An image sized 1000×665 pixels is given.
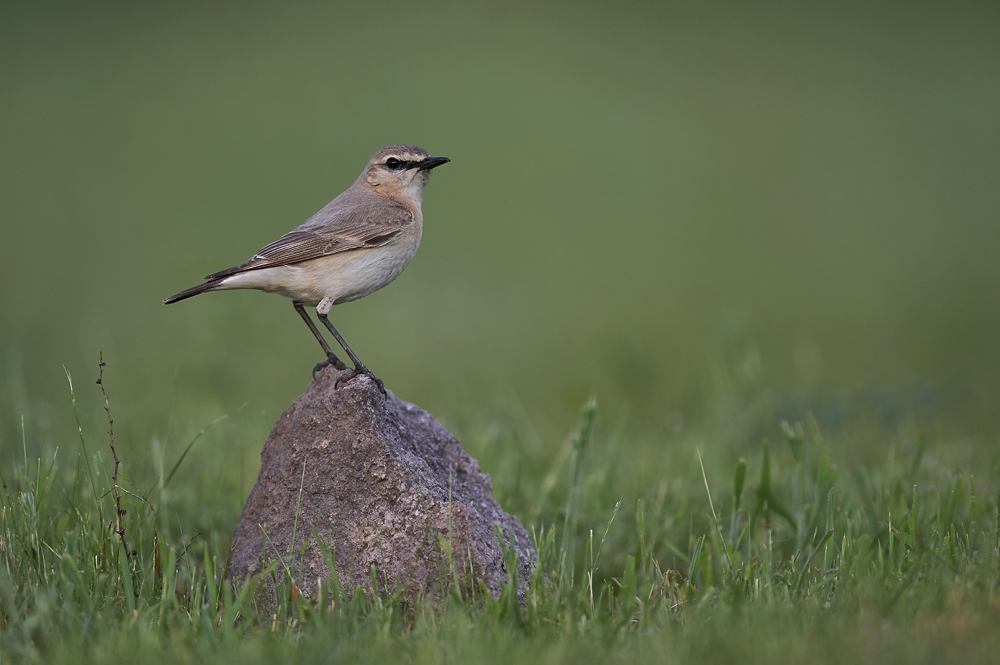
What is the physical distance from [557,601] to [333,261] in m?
2.62

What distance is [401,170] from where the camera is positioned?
6.52 m

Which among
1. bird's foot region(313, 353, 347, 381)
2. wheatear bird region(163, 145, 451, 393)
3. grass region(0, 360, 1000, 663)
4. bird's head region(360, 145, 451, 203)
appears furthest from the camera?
bird's head region(360, 145, 451, 203)

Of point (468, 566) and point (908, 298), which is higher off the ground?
point (468, 566)

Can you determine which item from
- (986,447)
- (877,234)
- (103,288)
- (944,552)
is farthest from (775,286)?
(944,552)

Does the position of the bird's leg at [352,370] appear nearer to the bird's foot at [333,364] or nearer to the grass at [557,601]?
the bird's foot at [333,364]

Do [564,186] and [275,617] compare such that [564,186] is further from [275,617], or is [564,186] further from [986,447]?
[275,617]

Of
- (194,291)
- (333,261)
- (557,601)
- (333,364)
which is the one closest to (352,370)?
(333,364)

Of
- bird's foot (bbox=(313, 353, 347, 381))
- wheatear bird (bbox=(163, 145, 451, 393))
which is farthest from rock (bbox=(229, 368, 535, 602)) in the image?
wheatear bird (bbox=(163, 145, 451, 393))

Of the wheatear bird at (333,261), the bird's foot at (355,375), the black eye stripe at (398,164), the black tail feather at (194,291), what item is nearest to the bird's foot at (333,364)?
the wheatear bird at (333,261)

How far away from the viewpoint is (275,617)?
393 centimetres

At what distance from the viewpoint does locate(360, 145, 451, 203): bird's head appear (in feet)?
21.3

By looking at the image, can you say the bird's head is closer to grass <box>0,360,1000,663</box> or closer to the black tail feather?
the black tail feather

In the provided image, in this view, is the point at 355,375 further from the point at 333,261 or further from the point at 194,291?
the point at 194,291

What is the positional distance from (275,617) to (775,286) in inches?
518
